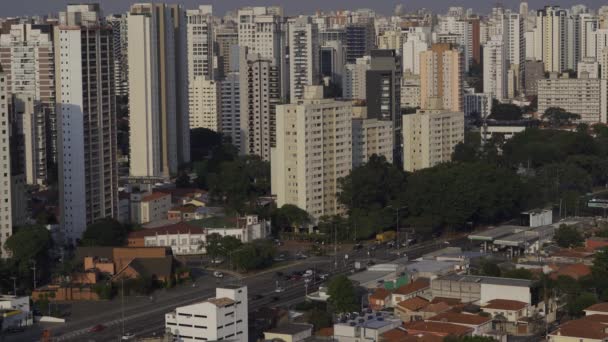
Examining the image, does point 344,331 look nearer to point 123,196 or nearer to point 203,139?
point 123,196

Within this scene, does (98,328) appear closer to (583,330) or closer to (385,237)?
(583,330)

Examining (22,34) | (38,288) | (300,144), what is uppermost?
(22,34)

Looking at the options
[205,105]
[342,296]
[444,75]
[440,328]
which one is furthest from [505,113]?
[440,328]

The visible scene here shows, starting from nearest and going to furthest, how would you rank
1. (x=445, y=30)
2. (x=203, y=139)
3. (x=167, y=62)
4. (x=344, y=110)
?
(x=344, y=110) < (x=167, y=62) < (x=203, y=139) < (x=445, y=30)

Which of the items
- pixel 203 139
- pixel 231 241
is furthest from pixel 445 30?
pixel 231 241

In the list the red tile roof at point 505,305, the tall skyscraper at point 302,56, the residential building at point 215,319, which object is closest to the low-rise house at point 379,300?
the red tile roof at point 505,305

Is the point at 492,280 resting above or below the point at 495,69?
below

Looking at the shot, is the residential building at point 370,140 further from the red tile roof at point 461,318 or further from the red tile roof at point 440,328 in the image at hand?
the red tile roof at point 440,328
